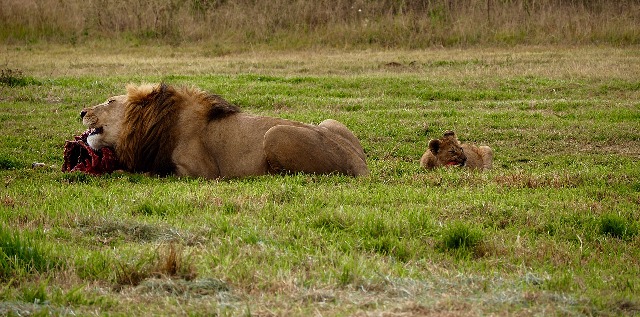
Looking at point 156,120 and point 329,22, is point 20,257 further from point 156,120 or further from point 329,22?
point 329,22

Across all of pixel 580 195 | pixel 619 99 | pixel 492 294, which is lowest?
pixel 619 99

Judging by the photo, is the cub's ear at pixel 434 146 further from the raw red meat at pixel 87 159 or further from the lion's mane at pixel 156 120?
the raw red meat at pixel 87 159

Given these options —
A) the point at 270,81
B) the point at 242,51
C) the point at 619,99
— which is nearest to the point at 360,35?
the point at 242,51

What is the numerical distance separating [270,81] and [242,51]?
656 cm

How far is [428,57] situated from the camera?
23094 millimetres

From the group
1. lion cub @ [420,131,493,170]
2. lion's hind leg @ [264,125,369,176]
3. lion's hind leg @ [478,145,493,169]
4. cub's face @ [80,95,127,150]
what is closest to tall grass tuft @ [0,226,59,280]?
lion's hind leg @ [264,125,369,176]

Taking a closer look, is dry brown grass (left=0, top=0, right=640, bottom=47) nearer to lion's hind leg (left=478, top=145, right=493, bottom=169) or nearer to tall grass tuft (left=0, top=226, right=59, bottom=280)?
lion's hind leg (left=478, top=145, right=493, bottom=169)

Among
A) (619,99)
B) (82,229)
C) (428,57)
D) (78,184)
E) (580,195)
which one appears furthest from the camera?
(428,57)

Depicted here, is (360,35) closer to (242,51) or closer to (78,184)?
(242,51)

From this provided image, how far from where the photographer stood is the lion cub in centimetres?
1161

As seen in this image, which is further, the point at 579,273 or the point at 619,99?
the point at 619,99

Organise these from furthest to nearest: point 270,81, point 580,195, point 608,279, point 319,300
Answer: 1. point 270,81
2. point 580,195
3. point 608,279
4. point 319,300

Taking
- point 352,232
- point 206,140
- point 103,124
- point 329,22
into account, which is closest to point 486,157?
point 206,140

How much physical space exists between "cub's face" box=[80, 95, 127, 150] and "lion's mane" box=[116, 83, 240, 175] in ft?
0.48
